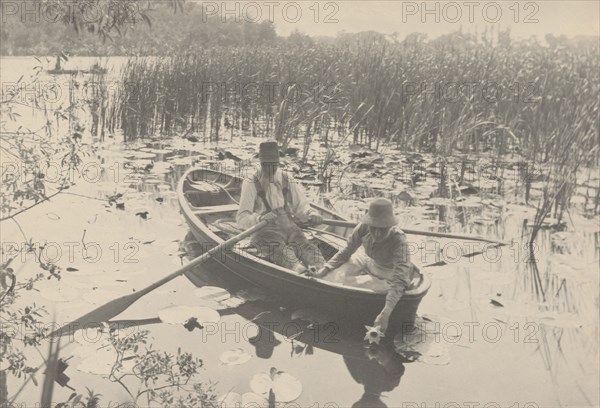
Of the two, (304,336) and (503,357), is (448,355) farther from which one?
(304,336)

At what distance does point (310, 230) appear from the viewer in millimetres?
4977

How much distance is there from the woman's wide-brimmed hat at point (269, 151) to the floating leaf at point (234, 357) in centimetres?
150

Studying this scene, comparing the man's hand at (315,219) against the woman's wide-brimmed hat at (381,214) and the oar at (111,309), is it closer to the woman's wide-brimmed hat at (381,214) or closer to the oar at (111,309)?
→ the oar at (111,309)

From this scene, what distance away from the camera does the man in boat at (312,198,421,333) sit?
367 centimetres

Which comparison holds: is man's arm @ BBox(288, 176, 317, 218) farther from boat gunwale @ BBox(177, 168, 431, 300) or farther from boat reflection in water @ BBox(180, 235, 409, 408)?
boat reflection in water @ BBox(180, 235, 409, 408)

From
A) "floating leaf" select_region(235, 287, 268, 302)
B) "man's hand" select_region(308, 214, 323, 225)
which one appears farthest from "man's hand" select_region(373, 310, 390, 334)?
"man's hand" select_region(308, 214, 323, 225)

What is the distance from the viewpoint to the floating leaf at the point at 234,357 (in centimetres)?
354

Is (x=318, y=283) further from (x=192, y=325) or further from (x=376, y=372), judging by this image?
(x=192, y=325)

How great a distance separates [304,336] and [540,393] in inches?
56.1

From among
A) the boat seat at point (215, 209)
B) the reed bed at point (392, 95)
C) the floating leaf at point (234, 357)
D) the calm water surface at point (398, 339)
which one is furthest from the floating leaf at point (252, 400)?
the reed bed at point (392, 95)

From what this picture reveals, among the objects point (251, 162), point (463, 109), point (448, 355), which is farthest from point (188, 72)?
point (448, 355)

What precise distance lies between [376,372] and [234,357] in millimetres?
828

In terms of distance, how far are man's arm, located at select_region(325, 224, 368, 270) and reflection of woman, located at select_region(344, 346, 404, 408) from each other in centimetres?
62

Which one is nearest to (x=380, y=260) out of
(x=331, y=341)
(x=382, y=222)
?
(x=382, y=222)
